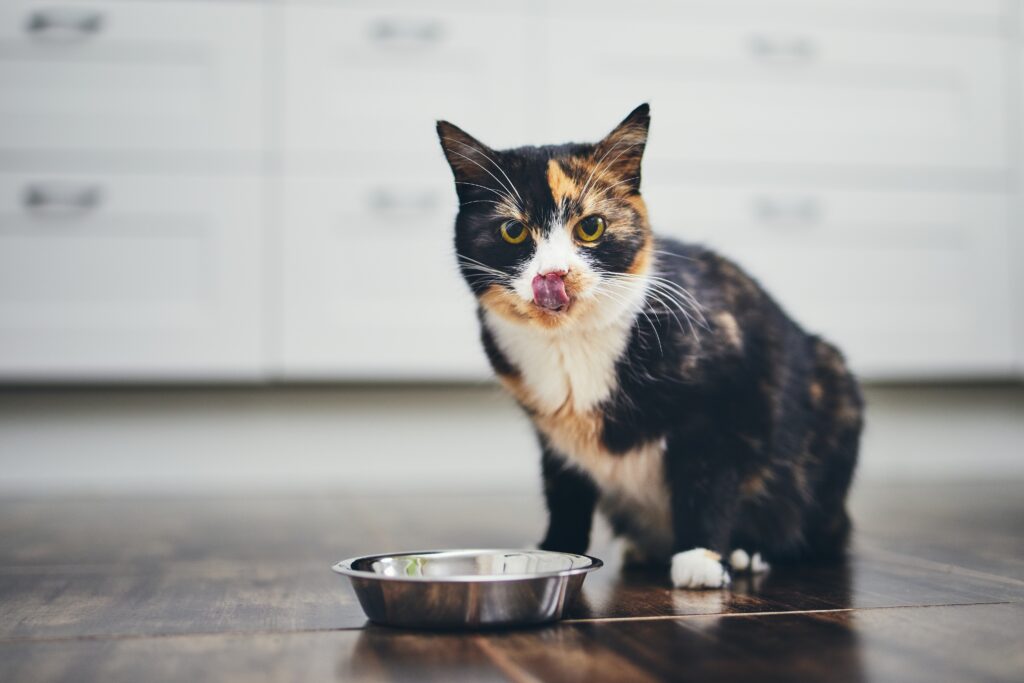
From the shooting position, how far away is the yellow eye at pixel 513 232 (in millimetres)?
1097

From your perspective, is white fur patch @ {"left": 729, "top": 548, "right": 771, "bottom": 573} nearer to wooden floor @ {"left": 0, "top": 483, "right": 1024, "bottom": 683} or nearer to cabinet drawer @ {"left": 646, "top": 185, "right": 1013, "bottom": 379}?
wooden floor @ {"left": 0, "top": 483, "right": 1024, "bottom": 683}

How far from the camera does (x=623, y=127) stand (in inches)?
43.9

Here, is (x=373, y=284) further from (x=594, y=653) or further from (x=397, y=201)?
(x=594, y=653)

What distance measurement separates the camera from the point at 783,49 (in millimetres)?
2332

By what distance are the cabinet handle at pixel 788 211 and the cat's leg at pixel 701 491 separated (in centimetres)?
131

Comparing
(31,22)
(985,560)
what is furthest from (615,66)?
(985,560)

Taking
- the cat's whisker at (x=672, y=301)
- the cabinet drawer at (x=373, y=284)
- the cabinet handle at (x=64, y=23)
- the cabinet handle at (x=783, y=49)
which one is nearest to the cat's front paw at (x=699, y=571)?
the cat's whisker at (x=672, y=301)

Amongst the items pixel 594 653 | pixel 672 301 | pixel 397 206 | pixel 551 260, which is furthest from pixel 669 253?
pixel 397 206

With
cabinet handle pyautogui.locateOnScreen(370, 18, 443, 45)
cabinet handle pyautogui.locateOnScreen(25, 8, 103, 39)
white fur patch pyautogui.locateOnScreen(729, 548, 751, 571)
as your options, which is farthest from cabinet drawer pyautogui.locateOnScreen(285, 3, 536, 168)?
white fur patch pyautogui.locateOnScreen(729, 548, 751, 571)

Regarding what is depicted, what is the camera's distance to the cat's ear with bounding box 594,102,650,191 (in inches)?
43.9

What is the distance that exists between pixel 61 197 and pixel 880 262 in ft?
5.74

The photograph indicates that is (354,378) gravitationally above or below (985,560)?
above

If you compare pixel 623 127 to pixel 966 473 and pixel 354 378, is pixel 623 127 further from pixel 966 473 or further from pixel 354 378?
pixel 966 473

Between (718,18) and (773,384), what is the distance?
138cm
